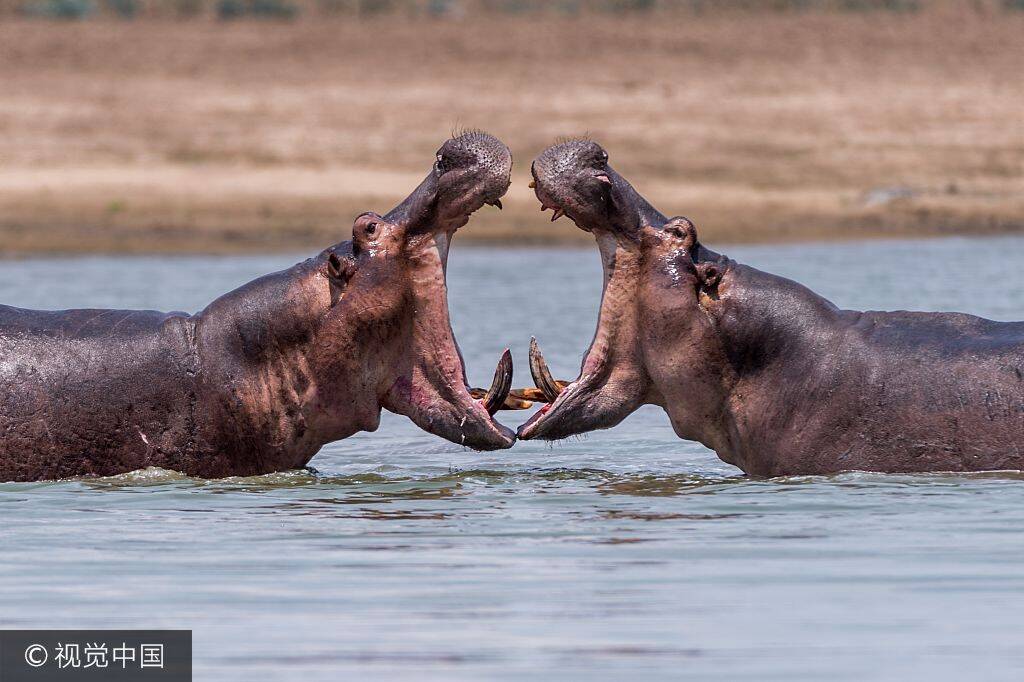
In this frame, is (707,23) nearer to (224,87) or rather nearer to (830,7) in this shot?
(830,7)

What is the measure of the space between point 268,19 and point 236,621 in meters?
24.0

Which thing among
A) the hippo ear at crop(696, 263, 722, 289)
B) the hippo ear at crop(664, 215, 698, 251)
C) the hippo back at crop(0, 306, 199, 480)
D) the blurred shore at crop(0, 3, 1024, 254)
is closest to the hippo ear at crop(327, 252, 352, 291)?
the hippo back at crop(0, 306, 199, 480)

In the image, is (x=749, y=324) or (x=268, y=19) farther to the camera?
(x=268, y=19)

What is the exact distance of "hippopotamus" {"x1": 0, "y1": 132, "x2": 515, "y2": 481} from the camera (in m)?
7.33

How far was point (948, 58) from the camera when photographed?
1043 inches

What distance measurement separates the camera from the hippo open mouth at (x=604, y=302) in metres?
7.32

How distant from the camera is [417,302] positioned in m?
7.38

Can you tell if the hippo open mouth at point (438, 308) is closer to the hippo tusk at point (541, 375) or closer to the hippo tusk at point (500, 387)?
the hippo tusk at point (500, 387)

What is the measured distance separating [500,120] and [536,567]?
17.4 metres

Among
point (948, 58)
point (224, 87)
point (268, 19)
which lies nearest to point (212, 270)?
point (224, 87)

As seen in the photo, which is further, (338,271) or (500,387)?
(500,387)

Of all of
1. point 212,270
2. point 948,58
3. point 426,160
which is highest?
point 948,58

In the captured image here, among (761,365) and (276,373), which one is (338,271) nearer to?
(276,373)

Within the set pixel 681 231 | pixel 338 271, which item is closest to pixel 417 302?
pixel 338 271
